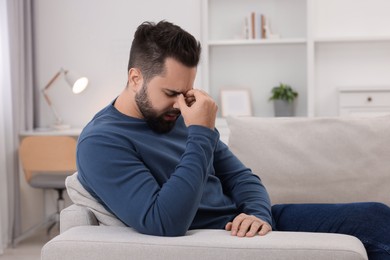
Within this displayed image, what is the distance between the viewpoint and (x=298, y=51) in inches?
192

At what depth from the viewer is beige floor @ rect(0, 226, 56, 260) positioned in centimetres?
398

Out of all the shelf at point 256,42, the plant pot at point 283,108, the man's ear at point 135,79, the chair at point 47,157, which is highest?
the shelf at point 256,42

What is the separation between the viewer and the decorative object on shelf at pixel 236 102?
489cm

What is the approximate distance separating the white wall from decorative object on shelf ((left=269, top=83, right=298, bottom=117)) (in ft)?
3.38

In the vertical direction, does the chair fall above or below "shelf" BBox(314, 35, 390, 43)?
below

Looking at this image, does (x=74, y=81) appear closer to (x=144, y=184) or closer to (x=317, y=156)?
(x=317, y=156)

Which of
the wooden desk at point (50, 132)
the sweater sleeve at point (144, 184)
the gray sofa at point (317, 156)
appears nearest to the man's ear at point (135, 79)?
the sweater sleeve at point (144, 184)

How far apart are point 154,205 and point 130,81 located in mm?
397

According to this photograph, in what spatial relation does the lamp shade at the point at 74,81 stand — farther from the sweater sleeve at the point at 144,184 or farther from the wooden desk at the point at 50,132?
the sweater sleeve at the point at 144,184

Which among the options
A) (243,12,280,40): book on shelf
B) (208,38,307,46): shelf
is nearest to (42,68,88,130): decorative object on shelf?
(208,38,307,46): shelf

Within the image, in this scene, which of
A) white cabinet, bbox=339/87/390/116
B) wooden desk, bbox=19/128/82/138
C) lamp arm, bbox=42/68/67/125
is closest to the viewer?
wooden desk, bbox=19/128/82/138

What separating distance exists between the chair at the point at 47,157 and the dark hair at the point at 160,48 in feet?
7.48

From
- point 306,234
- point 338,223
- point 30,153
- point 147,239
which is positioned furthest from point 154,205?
point 30,153

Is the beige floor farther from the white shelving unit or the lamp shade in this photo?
the white shelving unit
